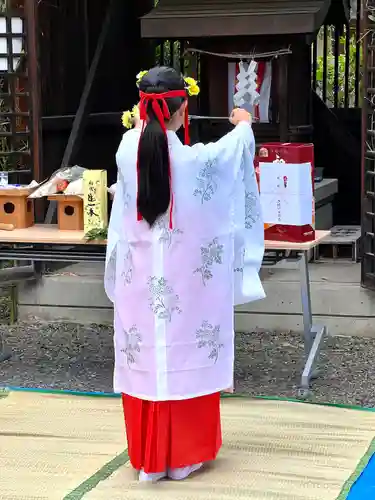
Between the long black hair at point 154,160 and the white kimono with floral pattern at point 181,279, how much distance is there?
55 millimetres

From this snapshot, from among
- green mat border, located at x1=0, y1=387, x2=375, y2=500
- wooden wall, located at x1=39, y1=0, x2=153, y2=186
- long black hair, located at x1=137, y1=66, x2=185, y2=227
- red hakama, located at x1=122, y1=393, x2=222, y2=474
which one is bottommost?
green mat border, located at x1=0, y1=387, x2=375, y2=500

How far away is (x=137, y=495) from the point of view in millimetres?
3693

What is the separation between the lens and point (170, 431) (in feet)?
12.1

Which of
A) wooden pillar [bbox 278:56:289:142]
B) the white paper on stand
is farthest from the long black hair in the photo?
wooden pillar [bbox 278:56:289:142]

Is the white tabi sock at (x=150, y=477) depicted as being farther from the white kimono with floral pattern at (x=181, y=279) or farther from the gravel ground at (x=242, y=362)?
the gravel ground at (x=242, y=362)

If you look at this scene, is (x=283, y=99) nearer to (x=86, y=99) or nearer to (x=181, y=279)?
(x=86, y=99)

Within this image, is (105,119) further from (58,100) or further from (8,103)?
(8,103)

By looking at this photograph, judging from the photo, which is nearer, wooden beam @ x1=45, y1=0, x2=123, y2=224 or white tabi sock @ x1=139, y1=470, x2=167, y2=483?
white tabi sock @ x1=139, y1=470, x2=167, y2=483

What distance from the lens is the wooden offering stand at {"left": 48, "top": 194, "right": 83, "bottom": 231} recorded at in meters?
5.29

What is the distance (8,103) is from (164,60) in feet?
7.97

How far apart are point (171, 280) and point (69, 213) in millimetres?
1857

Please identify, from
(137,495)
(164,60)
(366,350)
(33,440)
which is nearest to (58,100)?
(164,60)

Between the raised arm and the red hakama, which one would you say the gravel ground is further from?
the raised arm

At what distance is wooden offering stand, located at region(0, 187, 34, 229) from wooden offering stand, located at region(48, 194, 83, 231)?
0.19 metres
